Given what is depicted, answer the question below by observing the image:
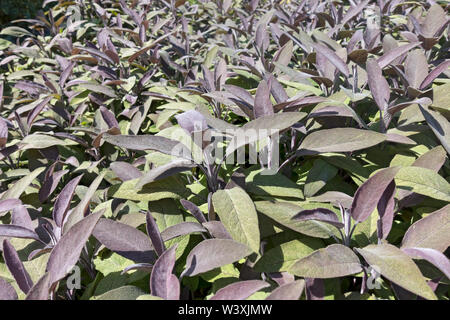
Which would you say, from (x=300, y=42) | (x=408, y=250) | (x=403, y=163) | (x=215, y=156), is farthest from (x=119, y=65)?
(x=408, y=250)

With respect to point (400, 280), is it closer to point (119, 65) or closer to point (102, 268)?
point (102, 268)

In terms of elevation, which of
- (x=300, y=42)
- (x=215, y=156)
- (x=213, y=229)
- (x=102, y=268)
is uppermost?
(x=300, y=42)

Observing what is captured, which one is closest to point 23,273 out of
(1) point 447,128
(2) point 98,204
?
(2) point 98,204

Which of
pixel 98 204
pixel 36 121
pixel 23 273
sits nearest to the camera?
pixel 23 273

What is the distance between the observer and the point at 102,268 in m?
1.03

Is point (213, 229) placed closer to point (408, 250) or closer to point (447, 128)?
point (408, 250)

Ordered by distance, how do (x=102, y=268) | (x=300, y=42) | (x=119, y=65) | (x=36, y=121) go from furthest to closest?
1. (x=119, y=65)
2. (x=300, y=42)
3. (x=36, y=121)
4. (x=102, y=268)

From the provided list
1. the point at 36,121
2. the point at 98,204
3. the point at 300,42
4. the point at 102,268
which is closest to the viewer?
the point at 102,268

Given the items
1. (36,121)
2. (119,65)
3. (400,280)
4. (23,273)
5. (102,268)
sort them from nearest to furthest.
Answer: (400,280) < (23,273) < (102,268) < (36,121) < (119,65)

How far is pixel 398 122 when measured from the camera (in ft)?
4.37

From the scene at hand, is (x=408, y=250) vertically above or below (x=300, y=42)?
below

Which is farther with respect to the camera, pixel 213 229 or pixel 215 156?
pixel 215 156
